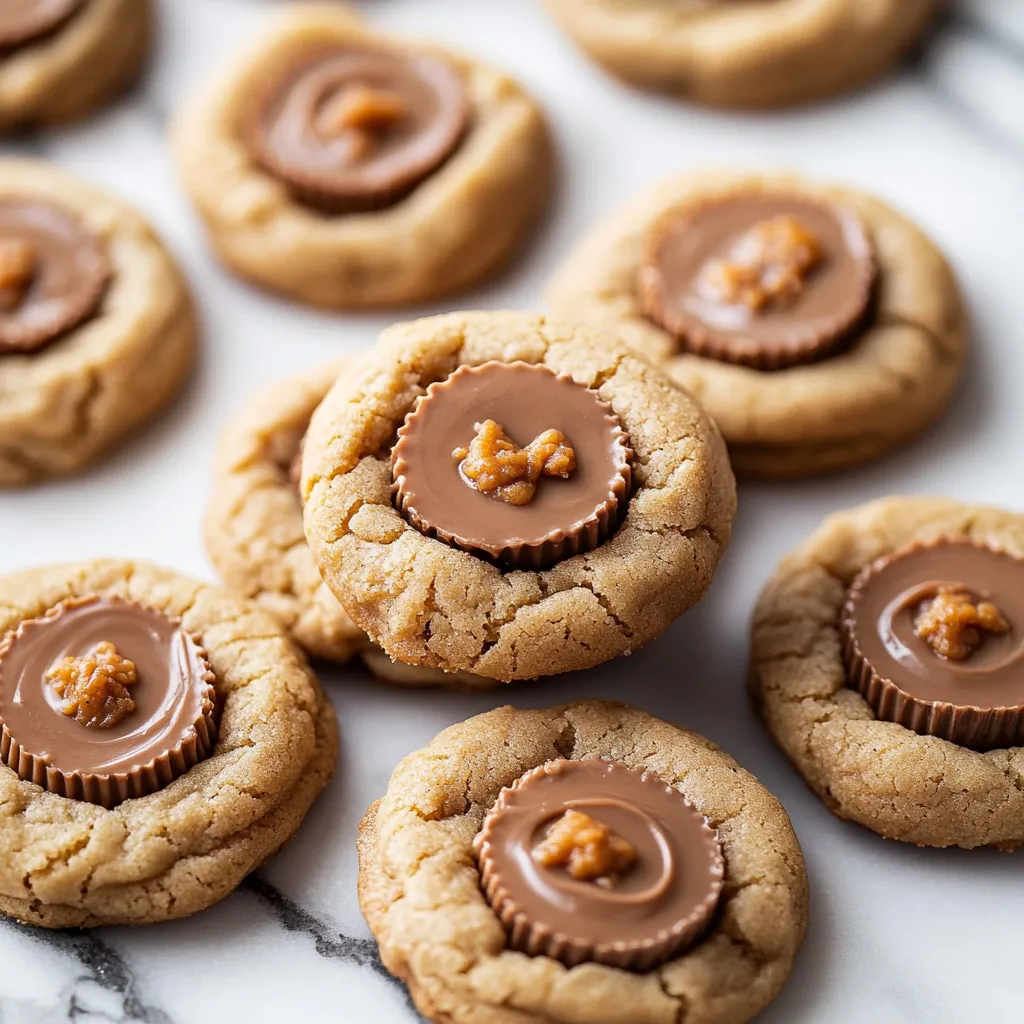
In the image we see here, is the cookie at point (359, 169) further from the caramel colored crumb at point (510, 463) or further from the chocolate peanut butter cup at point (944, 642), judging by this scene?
the chocolate peanut butter cup at point (944, 642)

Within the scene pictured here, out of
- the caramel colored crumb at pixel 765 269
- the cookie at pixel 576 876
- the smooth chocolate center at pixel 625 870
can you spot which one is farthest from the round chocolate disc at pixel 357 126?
the smooth chocolate center at pixel 625 870

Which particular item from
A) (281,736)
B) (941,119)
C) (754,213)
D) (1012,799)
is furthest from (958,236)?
(281,736)

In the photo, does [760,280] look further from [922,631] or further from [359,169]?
[359,169]

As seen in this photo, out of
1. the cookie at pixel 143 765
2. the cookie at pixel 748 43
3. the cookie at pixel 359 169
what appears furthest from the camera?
the cookie at pixel 748 43

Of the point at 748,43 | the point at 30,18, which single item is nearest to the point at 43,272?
the point at 30,18

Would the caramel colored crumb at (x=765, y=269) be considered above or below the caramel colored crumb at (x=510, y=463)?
below

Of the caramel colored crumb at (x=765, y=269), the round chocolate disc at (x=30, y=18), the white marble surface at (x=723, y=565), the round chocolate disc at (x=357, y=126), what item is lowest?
the white marble surface at (x=723, y=565)

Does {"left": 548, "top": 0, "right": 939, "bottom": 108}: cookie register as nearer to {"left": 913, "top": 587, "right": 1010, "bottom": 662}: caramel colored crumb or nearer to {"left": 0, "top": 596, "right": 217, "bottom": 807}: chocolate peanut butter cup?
{"left": 913, "top": 587, "right": 1010, "bottom": 662}: caramel colored crumb
